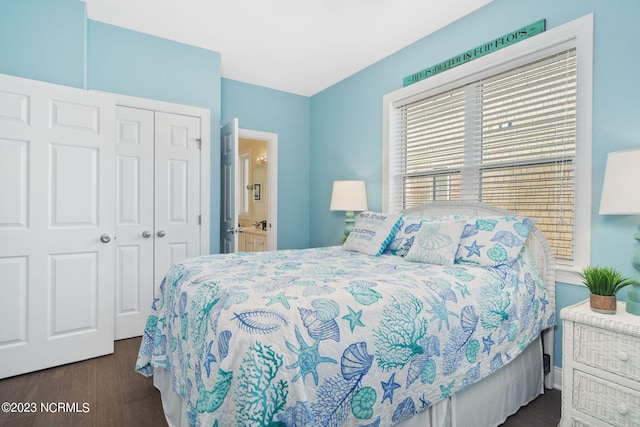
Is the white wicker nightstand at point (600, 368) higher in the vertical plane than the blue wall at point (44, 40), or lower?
lower

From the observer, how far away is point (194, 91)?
3393 mm

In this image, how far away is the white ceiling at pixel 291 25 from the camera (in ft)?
8.60

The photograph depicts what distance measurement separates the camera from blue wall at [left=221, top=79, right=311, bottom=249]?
4168mm

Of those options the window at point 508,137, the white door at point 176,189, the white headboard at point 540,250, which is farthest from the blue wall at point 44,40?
the white headboard at point 540,250

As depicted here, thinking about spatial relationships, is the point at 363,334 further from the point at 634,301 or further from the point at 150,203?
the point at 150,203

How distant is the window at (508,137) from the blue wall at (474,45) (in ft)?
Answer: 0.31

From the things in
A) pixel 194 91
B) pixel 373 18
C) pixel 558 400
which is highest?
pixel 373 18

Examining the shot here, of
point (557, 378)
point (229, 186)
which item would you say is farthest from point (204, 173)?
point (557, 378)

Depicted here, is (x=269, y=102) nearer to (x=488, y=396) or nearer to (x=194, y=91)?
(x=194, y=91)

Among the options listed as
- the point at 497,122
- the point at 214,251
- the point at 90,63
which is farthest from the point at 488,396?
the point at 90,63

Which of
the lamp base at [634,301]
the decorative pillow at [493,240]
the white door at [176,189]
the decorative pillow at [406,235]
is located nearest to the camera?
the lamp base at [634,301]

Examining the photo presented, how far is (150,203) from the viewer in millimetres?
3127

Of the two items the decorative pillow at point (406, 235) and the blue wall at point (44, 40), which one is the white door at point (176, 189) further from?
the decorative pillow at point (406, 235)

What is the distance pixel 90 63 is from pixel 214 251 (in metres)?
2.04
